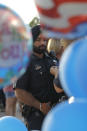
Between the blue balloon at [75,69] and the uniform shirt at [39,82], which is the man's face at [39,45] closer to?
the uniform shirt at [39,82]

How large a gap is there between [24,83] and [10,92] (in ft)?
2.66

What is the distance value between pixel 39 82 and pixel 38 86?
0.11 ft

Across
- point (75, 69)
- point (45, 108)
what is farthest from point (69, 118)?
point (45, 108)

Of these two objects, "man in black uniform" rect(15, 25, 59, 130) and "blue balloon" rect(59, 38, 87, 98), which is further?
"man in black uniform" rect(15, 25, 59, 130)

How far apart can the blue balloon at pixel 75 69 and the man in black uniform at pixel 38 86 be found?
1.10 m

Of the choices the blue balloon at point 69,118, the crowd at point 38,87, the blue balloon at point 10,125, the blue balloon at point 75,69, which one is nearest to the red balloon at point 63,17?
the blue balloon at point 75,69

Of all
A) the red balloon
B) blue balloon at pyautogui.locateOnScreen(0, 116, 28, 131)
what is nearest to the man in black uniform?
blue balloon at pyautogui.locateOnScreen(0, 116, 28, 131)

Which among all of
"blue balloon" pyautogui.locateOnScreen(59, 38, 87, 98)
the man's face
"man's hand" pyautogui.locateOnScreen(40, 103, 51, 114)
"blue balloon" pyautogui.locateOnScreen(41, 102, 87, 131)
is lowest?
"man's hand" pyautogui.locateOnScreen(40, 103, 51, 114)

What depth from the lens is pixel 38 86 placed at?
2.62 meters

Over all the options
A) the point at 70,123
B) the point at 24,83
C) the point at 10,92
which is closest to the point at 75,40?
the point at 70,123

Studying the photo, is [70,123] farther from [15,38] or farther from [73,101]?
[15,38]

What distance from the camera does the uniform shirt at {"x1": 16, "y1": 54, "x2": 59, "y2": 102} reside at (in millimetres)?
2611

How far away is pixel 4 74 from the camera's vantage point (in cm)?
153

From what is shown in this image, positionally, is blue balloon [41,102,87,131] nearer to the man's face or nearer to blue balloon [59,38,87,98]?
blue balloon [59,38,87,98]
